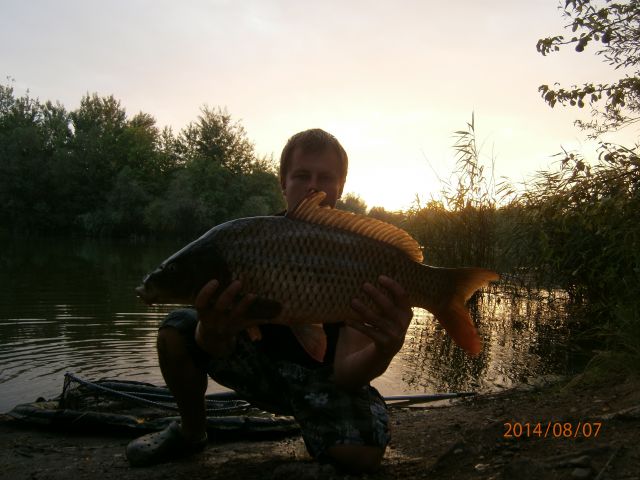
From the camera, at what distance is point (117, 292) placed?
28.4ft

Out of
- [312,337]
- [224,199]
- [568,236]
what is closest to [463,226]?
[568,236]

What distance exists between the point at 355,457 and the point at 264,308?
2.63 ft

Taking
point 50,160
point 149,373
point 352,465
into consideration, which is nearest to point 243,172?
point 50,160

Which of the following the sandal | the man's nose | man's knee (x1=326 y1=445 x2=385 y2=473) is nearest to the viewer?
man's knee (x1=326 y1=445 x2=385 y2=473)

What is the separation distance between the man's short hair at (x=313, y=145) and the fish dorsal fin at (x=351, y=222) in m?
0.71

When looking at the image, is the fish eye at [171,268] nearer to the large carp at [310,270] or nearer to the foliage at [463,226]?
the large carp at [310,270]

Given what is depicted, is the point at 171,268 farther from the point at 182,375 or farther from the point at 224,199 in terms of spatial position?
the point at 224,199

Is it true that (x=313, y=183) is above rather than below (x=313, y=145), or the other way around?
below

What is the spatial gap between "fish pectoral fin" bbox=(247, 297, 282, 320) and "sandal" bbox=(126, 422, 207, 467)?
3.13 feet

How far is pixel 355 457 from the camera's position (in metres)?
2.12

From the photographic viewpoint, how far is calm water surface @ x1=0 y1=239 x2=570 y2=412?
3996 millimetres

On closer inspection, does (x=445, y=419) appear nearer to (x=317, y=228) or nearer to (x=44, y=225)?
(x=317, y=228)

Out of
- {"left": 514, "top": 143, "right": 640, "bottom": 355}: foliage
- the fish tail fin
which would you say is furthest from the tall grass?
the fish tail fin
